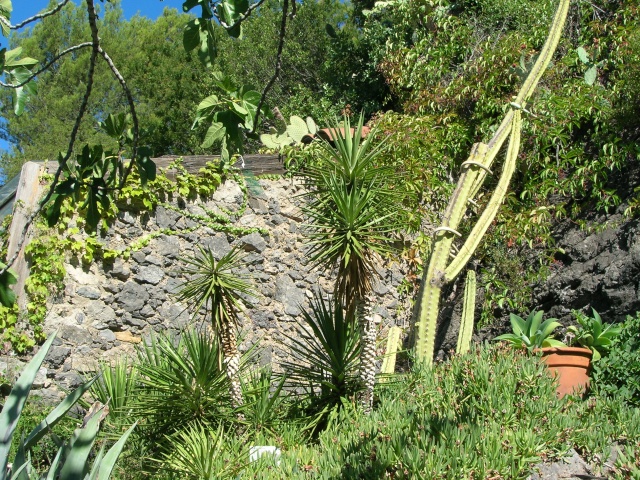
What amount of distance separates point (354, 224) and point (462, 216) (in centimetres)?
100

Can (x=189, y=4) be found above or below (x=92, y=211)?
above

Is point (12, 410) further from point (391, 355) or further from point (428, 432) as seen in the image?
point (391, 355)

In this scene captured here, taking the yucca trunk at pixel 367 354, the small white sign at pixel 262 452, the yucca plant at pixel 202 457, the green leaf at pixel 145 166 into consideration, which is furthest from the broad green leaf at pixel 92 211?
the yucca trunk at pixel 367 354

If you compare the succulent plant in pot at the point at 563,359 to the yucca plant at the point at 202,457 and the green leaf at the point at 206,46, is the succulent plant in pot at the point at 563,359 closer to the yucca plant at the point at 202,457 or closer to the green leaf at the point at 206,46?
the yucca plant at the point at 202,457

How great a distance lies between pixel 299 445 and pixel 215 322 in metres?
0.94

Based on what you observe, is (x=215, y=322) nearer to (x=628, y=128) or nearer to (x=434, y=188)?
(x=434, y=188)

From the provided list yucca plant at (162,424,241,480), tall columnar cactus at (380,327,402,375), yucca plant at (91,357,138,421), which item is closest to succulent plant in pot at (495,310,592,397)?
tall columnar cactus at (380,327,402,375)

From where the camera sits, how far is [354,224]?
4.44 m

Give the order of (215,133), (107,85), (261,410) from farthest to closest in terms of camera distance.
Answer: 1. (107,85)
2. (261,410)
3. (215,133)

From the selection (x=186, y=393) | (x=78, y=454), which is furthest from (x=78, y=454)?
(x=186, y=393)

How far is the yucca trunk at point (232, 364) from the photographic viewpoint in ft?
14.9

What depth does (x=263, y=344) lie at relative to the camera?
268 inches

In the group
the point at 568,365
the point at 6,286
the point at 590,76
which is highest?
the point at 590,76

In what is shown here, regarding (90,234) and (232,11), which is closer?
(232,11)
